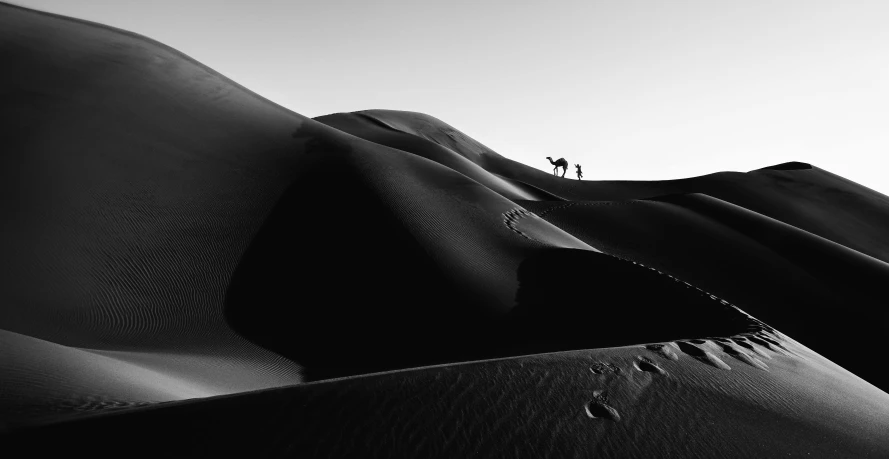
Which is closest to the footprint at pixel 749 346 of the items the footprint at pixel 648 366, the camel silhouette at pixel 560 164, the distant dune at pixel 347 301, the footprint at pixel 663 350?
the distant dune at pixel 347 301

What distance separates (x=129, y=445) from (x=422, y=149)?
1765cm

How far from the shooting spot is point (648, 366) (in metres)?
1.92

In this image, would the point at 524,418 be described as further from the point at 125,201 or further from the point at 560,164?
the point at 560,164

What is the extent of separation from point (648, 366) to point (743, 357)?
2.25 ft

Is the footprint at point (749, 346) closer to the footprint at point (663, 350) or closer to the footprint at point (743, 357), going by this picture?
the footprint at point (743, 357)

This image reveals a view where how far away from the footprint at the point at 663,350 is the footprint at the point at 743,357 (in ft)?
1.23

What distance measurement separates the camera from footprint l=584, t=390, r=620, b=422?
60.7 inches

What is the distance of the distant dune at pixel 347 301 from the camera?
1429 mm

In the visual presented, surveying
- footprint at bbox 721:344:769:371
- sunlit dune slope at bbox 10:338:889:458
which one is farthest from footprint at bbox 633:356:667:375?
footprint at bbox 721:344:769:371

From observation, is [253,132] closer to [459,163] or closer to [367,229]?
[367,229]

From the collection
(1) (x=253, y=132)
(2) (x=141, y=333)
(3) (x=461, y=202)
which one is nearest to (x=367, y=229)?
(3) (x=461, y=202)

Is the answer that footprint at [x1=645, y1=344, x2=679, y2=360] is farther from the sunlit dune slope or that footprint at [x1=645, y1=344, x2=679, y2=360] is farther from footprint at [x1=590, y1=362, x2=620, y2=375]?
footprint at [x1=590, y1=362, x2=620, y2=375]

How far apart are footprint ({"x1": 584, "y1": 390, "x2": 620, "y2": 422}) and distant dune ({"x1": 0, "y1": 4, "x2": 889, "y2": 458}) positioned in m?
0.02

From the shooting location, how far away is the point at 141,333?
358cm
